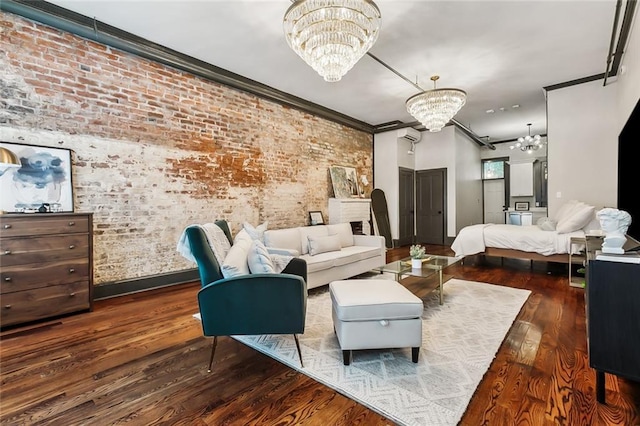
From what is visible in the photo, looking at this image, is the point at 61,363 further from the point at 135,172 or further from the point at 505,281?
the point at 505,281

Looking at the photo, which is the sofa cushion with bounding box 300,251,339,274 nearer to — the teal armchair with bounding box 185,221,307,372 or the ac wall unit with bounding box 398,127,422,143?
the teal armchair with bounding box 185,221,307,372

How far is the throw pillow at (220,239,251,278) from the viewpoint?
2.04 m

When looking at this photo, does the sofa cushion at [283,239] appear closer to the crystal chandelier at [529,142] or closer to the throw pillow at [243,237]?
the throw pillow at [243,237]

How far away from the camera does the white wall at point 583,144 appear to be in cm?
488

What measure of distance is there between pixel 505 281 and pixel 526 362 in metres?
2.48

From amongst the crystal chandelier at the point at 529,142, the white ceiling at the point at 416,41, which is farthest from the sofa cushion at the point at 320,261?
the crystal chandelier at the point at 529,142

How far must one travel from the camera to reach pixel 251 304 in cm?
200

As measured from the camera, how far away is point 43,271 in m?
2.84

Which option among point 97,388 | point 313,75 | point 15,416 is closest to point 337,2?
point 313,75

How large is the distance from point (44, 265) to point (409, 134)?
7.48 m

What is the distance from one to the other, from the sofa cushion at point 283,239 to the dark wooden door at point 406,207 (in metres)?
4.53

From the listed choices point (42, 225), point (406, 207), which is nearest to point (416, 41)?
point (42, 225)

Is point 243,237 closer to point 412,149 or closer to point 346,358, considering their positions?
point 346,358


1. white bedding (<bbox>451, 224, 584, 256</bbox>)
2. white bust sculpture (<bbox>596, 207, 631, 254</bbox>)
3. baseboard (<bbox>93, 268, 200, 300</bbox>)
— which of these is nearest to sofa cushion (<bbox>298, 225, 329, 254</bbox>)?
baseboard (<bbox>93, 268, 200, 300</bbox>)
